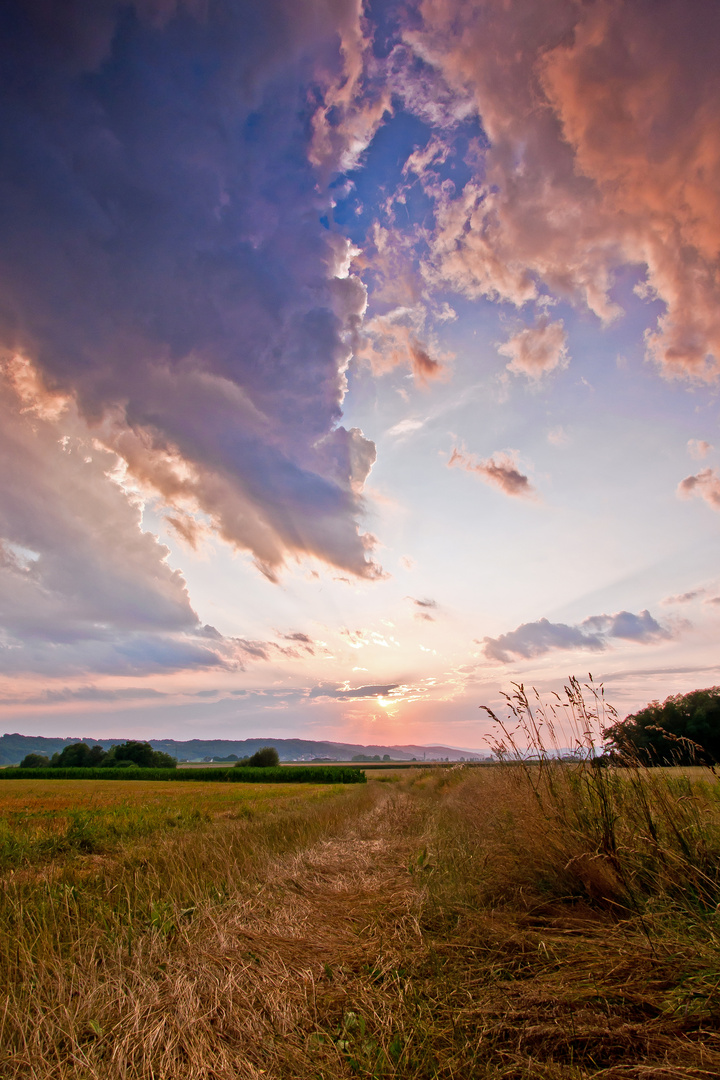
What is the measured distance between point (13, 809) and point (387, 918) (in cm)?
2459

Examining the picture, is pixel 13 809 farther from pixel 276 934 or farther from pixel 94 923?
pixel 276 934

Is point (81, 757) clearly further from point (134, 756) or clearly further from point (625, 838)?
point (625, 838)

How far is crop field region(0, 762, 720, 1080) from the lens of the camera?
9.06 ft

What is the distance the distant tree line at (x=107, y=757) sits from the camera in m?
91.2

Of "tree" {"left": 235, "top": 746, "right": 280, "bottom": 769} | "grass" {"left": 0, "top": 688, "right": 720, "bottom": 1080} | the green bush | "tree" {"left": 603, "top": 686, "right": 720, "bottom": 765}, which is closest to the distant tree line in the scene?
"tree" {"left": 235, "top": 746, "right": 280, "bottom": 769}

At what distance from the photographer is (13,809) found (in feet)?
70.4

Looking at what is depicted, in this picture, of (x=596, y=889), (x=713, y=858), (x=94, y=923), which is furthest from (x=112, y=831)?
(x=713, y=858)

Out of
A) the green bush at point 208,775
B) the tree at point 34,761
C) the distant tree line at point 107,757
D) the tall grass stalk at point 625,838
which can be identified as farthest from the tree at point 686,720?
the tree at point 34,761

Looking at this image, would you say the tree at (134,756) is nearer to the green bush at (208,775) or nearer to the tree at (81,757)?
the tree at (81,757)

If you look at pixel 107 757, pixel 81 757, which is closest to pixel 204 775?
pixel 107 757

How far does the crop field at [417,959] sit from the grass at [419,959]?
20 mm

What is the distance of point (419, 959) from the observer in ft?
12.8

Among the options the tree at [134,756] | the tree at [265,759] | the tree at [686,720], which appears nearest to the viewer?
the tree at [686,720]

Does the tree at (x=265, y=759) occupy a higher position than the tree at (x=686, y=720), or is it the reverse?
the tree at (x=686, y=720)
